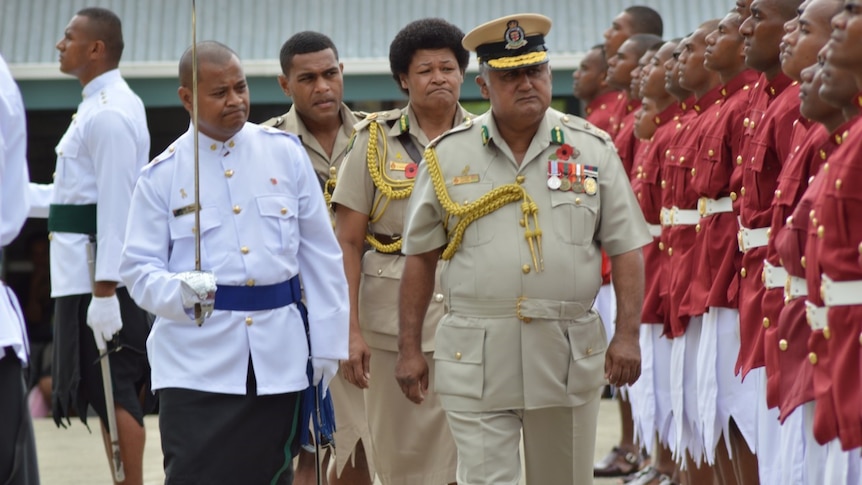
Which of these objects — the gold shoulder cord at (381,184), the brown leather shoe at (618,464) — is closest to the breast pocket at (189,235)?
the gold shoulder cord at (381,184)

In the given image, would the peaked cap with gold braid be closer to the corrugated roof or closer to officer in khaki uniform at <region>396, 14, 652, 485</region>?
officer in khaki uniform at <region>396, 14, 652, 485</region>

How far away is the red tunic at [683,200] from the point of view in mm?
7320

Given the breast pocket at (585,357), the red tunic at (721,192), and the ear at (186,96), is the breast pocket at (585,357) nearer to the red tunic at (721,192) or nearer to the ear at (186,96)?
the red tunic at (721,192)

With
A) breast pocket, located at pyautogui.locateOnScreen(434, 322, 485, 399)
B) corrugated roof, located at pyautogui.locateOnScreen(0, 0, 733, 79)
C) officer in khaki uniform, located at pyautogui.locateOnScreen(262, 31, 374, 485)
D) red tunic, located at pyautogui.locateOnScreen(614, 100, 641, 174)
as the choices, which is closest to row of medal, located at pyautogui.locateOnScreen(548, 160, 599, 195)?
breast pocket, located at pyautogui.locateOnScreen(434, 322, 485, 399)

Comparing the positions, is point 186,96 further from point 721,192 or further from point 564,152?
point 721,192

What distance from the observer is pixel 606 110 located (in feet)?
34.4

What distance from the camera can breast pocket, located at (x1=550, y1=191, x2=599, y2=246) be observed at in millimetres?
5461

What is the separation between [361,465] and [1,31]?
292 inches

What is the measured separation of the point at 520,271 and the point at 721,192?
1891 millimetres

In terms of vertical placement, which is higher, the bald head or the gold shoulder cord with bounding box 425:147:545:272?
the bald head

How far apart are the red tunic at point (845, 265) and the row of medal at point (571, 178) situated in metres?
1.18

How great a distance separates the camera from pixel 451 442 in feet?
21.4

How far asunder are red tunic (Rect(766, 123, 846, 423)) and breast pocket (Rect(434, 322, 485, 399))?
102 cm

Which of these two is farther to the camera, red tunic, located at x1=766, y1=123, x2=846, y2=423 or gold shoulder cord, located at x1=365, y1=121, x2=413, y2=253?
gold shoulder cord, located at x1=365, y1=121, x2=413, y2=253
